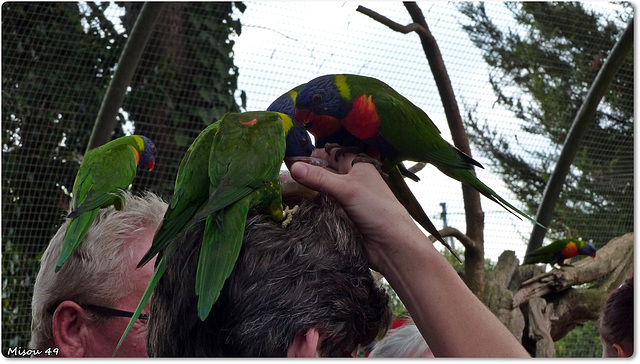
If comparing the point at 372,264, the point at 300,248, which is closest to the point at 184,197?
the point at 300,248

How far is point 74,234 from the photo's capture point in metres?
1.09

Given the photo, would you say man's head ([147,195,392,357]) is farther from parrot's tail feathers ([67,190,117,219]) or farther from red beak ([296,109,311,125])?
parrot's tail feathers ([67,190,117,219])

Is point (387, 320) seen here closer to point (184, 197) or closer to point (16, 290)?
point (184, 197)

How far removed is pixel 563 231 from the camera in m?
2.82

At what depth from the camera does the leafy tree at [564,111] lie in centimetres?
244

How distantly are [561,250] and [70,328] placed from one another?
236 cm

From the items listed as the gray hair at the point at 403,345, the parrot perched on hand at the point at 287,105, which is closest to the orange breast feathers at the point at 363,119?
the parrot perched on hand at the point at 287,105

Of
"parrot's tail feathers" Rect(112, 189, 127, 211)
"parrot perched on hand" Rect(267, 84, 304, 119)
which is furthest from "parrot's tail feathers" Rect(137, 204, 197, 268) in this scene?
"parrot's tail feathers" Rect(112, 189, 127, 211)

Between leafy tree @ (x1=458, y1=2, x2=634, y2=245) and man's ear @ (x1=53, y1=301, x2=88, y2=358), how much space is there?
1701 mm

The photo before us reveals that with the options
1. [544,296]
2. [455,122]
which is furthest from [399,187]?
[544,296]

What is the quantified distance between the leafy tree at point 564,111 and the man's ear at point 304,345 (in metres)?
1.79

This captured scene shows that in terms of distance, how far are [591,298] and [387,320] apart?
1806mm

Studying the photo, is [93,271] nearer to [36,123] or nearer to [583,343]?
[36,123]

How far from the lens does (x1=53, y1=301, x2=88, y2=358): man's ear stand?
1.22m
